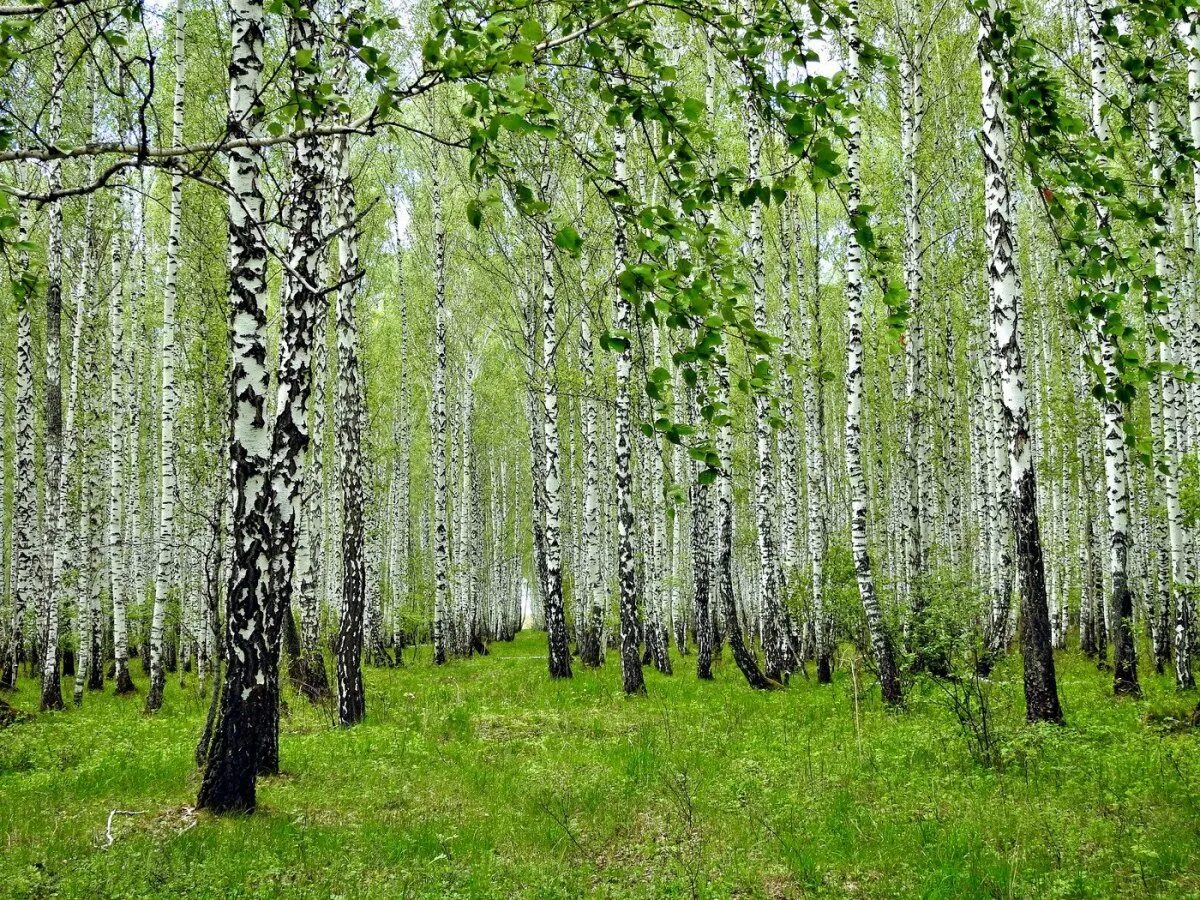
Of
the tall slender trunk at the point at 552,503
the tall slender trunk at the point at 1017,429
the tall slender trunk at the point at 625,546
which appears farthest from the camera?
the tall slender trunk at the point at 552,503

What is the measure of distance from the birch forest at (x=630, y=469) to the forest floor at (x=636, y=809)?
5cm

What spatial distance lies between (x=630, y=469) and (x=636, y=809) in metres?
8.25

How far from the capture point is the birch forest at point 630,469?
2381 millimetres

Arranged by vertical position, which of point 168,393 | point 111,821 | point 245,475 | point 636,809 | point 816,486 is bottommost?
point 636,809

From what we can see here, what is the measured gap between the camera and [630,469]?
47.3 ft

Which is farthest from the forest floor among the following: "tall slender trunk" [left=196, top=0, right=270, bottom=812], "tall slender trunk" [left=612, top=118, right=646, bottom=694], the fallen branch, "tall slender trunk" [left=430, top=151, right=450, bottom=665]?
"tall slender trunk" [left=430, top=151, right=450, bottom=665]

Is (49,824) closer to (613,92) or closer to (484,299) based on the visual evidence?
(613,92)

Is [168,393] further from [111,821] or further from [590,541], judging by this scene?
[590,541]

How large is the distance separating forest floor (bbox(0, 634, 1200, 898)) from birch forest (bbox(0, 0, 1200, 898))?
5 cm

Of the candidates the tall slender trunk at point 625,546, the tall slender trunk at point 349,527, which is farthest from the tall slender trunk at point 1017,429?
the tall slender trunk at point 349,527

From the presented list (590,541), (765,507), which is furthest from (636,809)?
(590,541)

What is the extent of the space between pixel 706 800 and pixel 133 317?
19.9 metres

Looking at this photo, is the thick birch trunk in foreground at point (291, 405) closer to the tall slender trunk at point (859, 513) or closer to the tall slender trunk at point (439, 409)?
the tall slender trunk at point (859, 513)

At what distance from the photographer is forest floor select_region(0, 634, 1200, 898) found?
Answer: 16.1 feet
